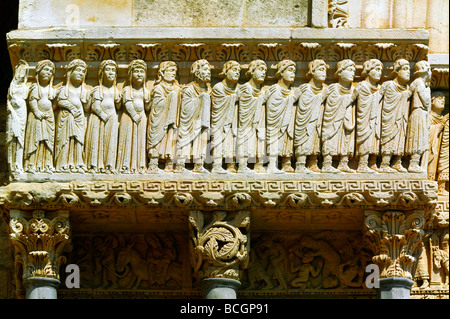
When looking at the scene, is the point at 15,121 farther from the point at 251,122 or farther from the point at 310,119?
the point at 310,119

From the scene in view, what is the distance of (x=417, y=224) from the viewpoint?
18.2 metres

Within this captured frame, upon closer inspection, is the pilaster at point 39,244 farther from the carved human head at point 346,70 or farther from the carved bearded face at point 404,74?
the carved bearded face at point 404,74

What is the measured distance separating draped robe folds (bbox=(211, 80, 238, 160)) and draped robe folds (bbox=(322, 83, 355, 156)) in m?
0.90

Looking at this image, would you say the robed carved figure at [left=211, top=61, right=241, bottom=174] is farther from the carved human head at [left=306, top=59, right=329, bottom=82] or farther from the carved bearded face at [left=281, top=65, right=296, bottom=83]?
the carved human head at [left=306, top=59, right=329, bottom=82]

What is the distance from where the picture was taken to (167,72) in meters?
18.5

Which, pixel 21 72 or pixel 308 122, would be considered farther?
pixel 21 72

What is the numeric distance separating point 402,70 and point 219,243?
2.50m

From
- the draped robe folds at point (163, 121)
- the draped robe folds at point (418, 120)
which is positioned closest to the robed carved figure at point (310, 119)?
the draped robe folds at point (418, 120)

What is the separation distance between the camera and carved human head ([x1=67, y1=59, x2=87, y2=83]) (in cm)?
1855

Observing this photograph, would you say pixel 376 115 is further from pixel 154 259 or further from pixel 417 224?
pixel 154 259

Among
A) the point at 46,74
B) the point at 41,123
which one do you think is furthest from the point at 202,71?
the point at 41,123

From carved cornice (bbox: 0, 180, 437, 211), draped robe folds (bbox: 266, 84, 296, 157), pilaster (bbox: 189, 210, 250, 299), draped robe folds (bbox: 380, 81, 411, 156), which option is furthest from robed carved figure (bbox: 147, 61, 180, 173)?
draped robe folds (bbox: 380, 81, 411, 156)

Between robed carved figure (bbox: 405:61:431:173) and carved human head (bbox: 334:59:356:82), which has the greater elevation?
carved human head (bbox: 334:59:356:82)

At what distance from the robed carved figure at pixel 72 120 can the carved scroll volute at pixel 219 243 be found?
1.29m
